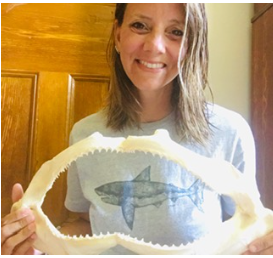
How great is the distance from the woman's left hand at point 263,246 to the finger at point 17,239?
0.80ft

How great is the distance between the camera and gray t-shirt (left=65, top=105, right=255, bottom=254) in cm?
51

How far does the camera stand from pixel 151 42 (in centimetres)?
49

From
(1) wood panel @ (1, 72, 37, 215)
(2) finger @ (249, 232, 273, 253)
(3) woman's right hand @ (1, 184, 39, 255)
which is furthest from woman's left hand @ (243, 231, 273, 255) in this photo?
(1) wood panel @ (1, 72, 37, 215)

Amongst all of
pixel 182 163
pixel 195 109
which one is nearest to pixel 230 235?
pixel 182 163

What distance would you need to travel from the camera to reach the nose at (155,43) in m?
0.49

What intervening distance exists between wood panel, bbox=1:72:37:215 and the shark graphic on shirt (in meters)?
0.35

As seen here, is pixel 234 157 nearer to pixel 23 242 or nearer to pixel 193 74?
pixel 193 74

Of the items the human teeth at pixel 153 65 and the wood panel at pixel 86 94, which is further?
the wood panel at pixel 86 94

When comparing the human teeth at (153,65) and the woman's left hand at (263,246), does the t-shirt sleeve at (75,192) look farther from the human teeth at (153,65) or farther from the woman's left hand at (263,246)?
the woman's left hand at (263,246)

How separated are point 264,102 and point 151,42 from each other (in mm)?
357

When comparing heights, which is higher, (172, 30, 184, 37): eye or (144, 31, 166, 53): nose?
(172, 30, 184, 37): eye

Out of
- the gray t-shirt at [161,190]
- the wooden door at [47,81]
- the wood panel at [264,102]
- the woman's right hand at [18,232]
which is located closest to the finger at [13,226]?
the woman's right hand at [18,232]

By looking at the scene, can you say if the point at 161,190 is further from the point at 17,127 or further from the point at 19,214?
the point at 17,127

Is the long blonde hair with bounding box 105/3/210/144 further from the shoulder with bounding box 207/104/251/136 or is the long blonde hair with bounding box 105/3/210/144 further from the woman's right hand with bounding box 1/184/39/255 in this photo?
the woman's right hand with bounding box 1/184/39/255
